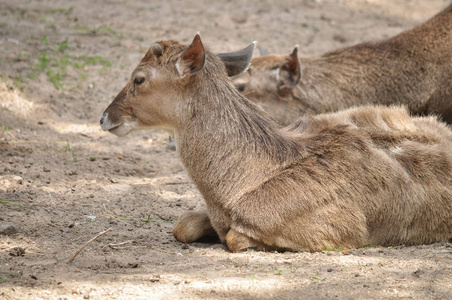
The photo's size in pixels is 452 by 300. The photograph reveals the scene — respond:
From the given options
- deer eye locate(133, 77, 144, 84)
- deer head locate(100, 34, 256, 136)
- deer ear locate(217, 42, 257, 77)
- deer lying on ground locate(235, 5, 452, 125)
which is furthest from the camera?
deer lying on ground locate(235, 5, 452, 125)

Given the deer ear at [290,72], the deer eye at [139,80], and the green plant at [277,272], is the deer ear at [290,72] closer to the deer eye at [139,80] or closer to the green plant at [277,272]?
the deer eye at [139,80]

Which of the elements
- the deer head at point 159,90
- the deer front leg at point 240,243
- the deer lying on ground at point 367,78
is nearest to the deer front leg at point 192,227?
the deer front leg at point 240,243

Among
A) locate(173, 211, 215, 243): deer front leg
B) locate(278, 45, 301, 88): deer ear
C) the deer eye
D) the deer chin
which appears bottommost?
locate(173, 211, 215, 243): deer front leg

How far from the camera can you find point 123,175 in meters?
8.09

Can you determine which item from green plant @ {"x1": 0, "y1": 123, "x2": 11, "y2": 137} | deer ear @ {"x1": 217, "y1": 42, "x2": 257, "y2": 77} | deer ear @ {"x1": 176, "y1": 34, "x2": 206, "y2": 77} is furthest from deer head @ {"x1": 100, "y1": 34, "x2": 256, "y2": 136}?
green plant @ {"x1": 0, "y1": 123, "x2": 11, "y2": 137}

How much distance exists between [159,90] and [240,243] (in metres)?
1.66

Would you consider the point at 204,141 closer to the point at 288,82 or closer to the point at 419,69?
the point at 288,82

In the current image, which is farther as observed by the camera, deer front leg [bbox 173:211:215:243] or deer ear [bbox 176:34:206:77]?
deer front leg [bbox 173:211:215:243]

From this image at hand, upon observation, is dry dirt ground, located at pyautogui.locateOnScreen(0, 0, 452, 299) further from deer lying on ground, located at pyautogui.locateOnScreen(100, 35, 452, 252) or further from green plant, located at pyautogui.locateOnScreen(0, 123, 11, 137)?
deer lying on ground, located at pyautogui.locateOnScreen(100, 35, 452, 252)

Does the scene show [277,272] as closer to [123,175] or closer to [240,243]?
[240,243]

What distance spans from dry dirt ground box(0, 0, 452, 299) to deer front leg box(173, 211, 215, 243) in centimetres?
13

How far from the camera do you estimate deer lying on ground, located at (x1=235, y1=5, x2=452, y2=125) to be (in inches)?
351

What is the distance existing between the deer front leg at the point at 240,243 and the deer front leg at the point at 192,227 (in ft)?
1.63

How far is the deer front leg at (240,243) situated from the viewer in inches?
226
